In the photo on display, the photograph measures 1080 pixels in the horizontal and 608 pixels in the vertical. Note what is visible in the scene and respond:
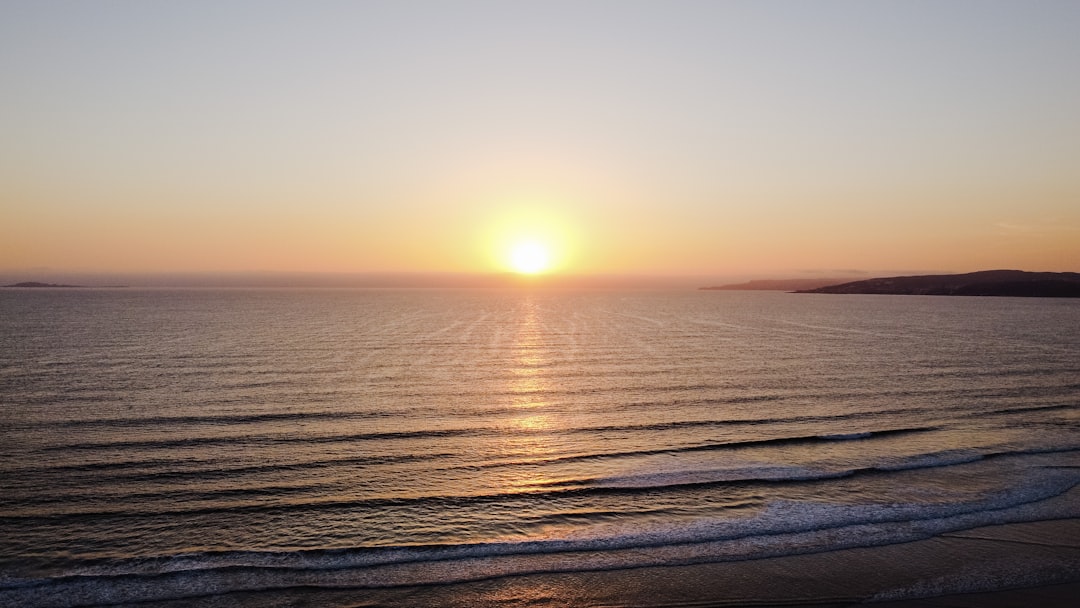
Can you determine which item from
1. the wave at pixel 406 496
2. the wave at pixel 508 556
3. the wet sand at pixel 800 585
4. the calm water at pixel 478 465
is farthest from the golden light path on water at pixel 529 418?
the wet sand at pixel 800 585

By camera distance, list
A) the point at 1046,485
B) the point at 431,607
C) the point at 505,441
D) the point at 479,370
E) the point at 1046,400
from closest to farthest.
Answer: the point at 431,607
the point at 1046,485
the point at 505,441
the point at 1046,400
the point at 479,370

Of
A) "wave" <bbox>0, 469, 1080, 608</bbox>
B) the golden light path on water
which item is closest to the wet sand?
"wave" <bbox>0, 469, 1080, 608</bbox>

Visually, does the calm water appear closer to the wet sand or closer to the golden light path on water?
the golden light path on water

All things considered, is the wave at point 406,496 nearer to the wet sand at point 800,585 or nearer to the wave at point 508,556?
the wave at point 508,556

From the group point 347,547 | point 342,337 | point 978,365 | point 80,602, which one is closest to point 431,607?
point 347,547

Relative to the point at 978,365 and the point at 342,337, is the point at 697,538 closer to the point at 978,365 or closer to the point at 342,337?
the point at 978,365

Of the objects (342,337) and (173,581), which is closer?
(173,581)

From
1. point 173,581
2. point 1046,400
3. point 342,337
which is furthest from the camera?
point 342,337

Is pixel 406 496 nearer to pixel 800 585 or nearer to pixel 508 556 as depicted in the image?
pixel 508 556
